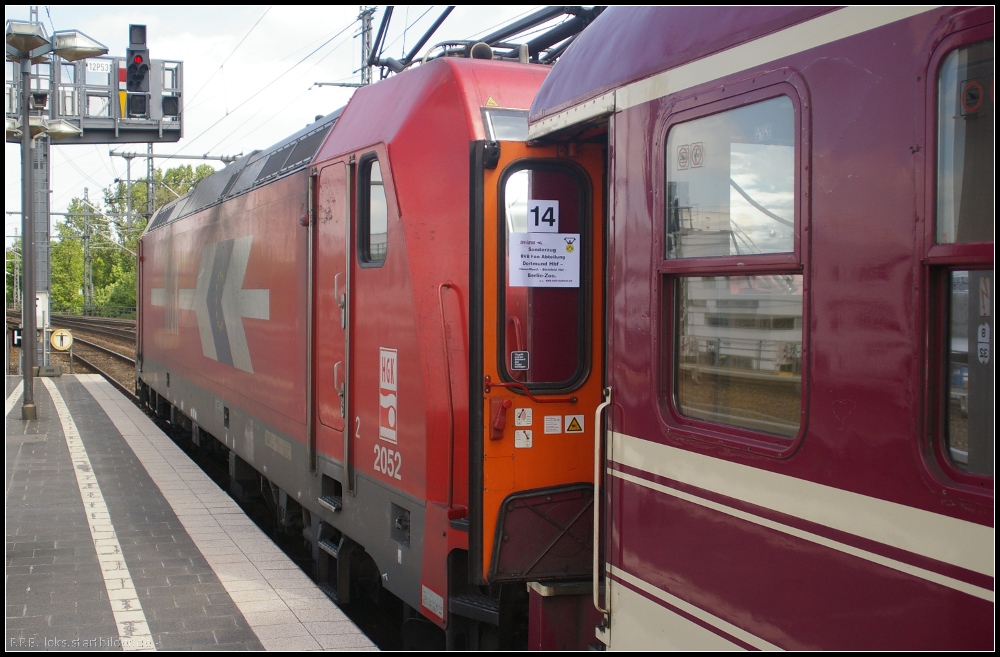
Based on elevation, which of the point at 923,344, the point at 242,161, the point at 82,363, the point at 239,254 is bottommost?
the point at 82,363

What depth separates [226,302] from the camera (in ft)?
32.1

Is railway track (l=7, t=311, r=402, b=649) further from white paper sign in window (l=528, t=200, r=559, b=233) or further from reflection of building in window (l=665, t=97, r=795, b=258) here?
reflection of building in window (l=665, t=97, r=795, b=258)

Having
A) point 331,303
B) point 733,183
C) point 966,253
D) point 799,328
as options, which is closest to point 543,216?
point 733,183

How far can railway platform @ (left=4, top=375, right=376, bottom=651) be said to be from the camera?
5227mm

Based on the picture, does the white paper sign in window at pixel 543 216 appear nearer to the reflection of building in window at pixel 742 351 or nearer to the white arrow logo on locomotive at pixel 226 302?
the reflection of building in window at pixel 742 351

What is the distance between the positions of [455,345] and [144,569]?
335 cm

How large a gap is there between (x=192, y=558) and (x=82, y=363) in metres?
26.7

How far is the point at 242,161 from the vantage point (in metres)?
10.3

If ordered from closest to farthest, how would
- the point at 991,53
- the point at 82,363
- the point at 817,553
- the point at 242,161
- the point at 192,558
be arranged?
1. the point at 991,53
2. the point at 817,553
3. the point at 192,558
4. the point at 242,161
5. the point at 82,363

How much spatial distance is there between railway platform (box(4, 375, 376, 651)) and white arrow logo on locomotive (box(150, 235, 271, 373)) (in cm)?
140

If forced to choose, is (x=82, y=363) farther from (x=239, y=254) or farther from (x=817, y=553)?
(x=817, y=553)

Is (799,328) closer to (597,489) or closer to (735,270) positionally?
(735,270)

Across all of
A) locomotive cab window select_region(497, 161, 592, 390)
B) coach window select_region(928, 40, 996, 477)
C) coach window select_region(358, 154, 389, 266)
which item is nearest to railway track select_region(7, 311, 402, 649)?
coach window select_region(358, 154, 389, 266)

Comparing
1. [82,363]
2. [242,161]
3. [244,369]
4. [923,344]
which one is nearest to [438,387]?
[923,344]
